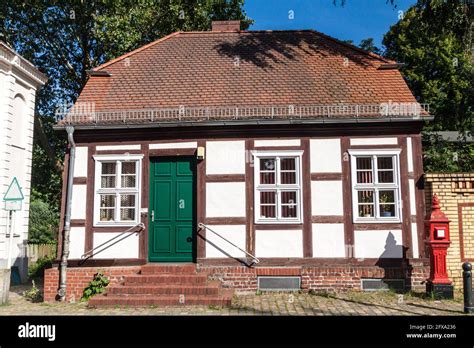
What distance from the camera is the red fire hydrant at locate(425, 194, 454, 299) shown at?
28.9 feet

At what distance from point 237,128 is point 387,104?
3759 mm

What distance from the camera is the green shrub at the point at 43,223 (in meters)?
21.7

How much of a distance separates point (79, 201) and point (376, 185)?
7081 mm

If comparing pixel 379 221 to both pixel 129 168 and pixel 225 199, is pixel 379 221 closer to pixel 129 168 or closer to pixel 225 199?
pixel 225 199

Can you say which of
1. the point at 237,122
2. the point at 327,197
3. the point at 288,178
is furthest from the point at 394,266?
the point at 237,122

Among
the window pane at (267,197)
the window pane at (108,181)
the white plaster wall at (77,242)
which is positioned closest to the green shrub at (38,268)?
the white plaster wall at (77,242)

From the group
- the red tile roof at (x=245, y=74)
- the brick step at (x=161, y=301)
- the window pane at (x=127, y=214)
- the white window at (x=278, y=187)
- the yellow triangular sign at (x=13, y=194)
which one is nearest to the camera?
the brick step at (x=161, y=301)

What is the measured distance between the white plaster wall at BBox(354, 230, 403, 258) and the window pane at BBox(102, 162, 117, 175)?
603 centimetres

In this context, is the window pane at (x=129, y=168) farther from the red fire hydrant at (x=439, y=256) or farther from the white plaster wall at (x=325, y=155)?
the red fire hydrant at (x=439, y=256)

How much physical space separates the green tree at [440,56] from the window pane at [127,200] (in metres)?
9.59

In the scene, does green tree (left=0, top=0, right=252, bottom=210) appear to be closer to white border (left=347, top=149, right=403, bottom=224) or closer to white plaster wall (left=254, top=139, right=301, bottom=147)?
white plaster wall (left=254, top=139, right=301, bottom=147)

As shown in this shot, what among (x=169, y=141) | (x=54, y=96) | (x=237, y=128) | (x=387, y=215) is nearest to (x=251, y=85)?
(x=237, y=128)
